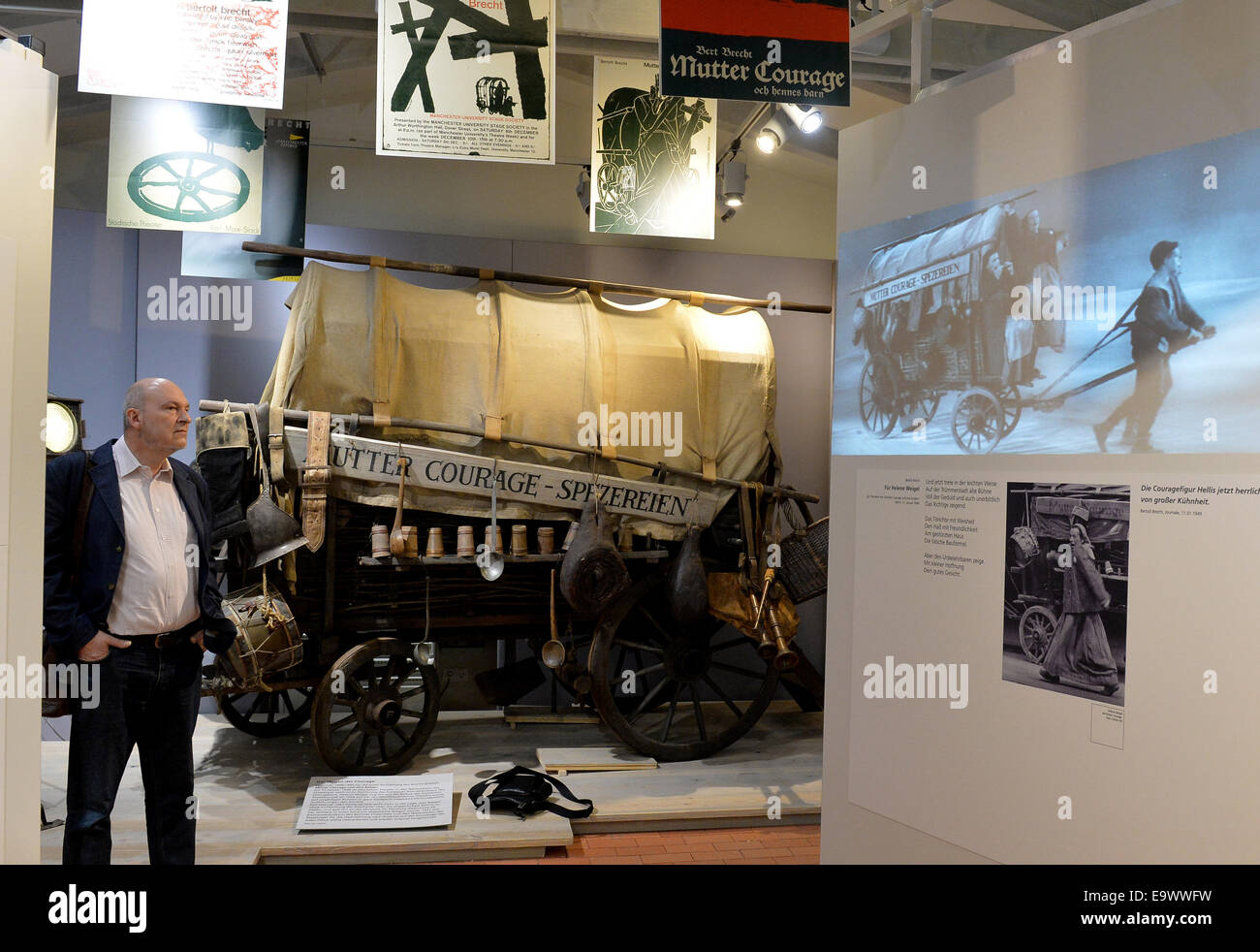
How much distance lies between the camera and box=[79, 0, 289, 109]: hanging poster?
12.0 ft

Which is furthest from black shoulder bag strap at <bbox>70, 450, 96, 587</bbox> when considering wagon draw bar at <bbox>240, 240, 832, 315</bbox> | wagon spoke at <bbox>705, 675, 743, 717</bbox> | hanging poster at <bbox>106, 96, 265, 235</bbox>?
wagon spoke at <bbox>705, 675, 743, 717</bbox>

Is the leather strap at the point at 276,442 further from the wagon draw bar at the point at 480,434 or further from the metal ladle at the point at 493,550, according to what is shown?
the metal ladle at the point at 493,550

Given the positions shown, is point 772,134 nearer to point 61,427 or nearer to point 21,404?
point 61,427

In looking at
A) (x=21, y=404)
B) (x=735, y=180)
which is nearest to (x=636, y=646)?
(x=735, y=180)

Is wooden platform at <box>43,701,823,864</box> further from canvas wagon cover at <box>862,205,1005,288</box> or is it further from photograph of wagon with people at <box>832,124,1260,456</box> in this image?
canvas wagon cover at <box>862,205,1005,288</box>

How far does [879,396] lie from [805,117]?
317 centimetres

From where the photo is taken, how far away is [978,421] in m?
2.73

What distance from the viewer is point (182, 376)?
21.8 feet

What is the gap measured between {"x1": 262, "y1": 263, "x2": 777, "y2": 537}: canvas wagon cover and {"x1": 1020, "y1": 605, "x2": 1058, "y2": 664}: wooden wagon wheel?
3341 mm

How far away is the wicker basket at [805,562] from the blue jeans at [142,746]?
3.54 m

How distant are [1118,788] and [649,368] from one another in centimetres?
405

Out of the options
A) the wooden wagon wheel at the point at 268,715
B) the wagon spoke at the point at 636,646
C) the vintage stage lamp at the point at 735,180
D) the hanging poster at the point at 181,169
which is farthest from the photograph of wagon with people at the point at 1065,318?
the wooden wagon wheel at the point at 268,715

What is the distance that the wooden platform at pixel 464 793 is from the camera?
4434 mm
